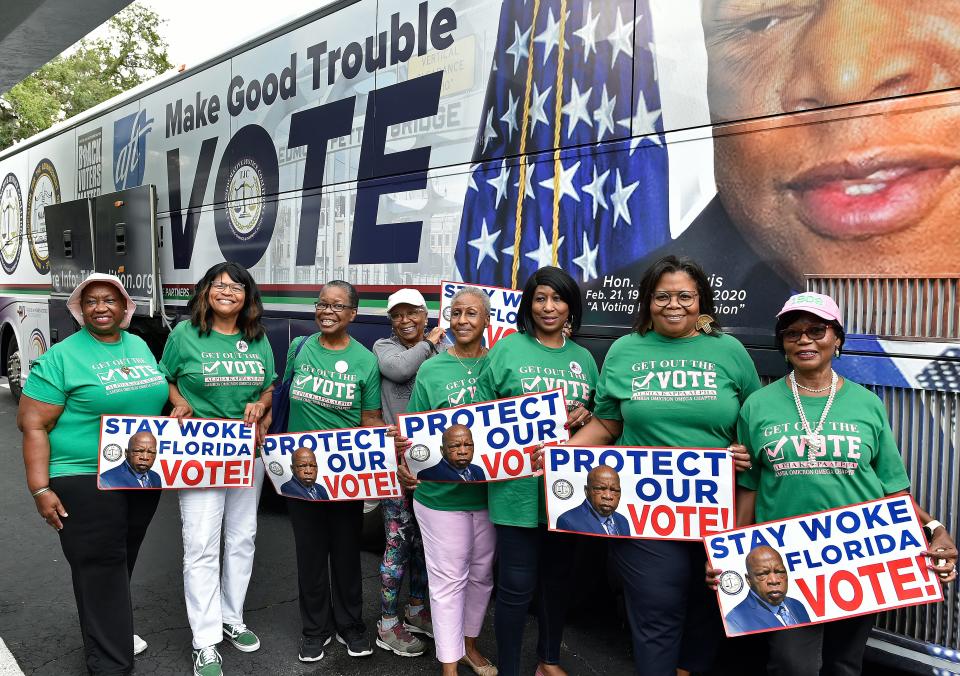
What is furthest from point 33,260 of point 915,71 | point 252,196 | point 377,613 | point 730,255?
point 915,71

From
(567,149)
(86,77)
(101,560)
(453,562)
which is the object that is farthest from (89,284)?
(86,77)

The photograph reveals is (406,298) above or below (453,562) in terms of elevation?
above

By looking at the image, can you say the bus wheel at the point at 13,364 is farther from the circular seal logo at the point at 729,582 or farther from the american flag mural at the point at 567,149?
the circular seal logo at the point at 729,582

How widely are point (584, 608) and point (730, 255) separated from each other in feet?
7.33

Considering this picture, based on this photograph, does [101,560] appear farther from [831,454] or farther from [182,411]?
[831,454]

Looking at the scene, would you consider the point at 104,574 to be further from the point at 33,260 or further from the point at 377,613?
the point at 33,260

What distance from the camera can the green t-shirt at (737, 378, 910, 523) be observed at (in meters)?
2.42

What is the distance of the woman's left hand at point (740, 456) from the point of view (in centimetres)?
265

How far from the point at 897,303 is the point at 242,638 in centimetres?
334

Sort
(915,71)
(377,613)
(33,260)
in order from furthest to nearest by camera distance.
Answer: (33,260) → (377,613) → (915,71)

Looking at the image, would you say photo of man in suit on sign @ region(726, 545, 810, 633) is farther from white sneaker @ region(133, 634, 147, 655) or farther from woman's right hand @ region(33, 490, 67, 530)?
white sneaker @ region(133, 634, 147, 655)

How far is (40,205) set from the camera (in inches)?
421

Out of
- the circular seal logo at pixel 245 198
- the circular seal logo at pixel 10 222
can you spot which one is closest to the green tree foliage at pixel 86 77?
the circular seal logo at pixel 10 222

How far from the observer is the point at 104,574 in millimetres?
3264
